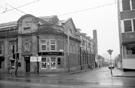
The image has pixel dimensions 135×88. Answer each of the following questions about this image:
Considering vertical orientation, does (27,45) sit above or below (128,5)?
below

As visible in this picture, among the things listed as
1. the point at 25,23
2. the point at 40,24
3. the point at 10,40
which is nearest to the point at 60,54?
the point at 40,24

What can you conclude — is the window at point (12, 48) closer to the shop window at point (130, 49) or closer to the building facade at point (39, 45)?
the building facade at point (39, 45)

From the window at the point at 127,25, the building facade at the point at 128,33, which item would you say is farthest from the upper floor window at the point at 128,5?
the window at the point at 127,25

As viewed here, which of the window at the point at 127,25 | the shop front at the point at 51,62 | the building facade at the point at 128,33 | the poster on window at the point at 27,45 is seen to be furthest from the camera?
the poster on window at the point at 27,45

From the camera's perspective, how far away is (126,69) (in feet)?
65.3

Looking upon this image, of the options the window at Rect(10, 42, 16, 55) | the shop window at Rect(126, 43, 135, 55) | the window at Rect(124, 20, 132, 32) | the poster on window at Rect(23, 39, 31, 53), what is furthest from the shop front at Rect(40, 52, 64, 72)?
the window at Rect(124, 20, 132, 32)

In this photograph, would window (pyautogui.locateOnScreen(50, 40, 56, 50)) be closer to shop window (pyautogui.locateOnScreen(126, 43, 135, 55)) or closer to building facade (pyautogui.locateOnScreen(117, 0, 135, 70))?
building facade (pyautogui.locateOnScreen(117, 0, 135, 70))

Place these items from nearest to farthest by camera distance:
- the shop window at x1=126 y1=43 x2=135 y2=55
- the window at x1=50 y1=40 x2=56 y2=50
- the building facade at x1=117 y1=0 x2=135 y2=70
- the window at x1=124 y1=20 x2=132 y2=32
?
the building facade at x1=117 y1=0 x2=135 y2=70 → the window at x1=124 y1=20 x2=132 y2=32 → the shop window at x1=126 y1=43 x2=135 y2=55 → the window at x1=50 y1=40 x2=56 y2=50

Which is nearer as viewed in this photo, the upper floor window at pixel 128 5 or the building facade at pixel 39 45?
the upper floor window at pixel 128 5

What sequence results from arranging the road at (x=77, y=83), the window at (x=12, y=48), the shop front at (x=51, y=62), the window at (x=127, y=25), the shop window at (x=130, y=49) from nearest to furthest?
1. the road at (x=77, y=83)
2. the window at (x=127, y=25)
3. the shop window at (x=130, y=49)
4. the shop front at (x=51, y=62)
5. the window at (x=12, y=48)

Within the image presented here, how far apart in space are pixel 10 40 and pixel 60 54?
37.0 ft

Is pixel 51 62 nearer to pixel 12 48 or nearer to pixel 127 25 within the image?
pixel 12 48

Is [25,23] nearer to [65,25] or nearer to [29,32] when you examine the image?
[29,32]

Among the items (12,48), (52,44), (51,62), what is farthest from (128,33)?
(12,48)
